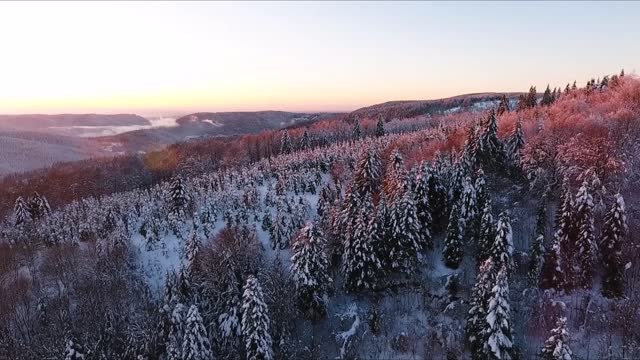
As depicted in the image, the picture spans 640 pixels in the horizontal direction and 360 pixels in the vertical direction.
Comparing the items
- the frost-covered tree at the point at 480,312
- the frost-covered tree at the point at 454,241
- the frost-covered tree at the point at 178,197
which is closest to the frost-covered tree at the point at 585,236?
the frost-covered tree at the point at 480,312


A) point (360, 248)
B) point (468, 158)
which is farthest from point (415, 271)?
point (468, 158)

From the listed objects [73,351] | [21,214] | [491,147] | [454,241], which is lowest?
[73,351]

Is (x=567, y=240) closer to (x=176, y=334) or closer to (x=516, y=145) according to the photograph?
(x=516, y=145)

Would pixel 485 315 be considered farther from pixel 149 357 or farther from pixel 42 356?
pixel 42 356

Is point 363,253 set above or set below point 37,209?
above

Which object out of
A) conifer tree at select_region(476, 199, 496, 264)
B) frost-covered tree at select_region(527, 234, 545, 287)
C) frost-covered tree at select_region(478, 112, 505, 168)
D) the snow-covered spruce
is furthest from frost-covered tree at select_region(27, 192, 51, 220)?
frost-covered tree at select_region(527, 234, 545, 287)

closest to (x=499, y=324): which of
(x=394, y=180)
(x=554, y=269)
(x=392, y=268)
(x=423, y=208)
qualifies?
(x=554, y=269)
